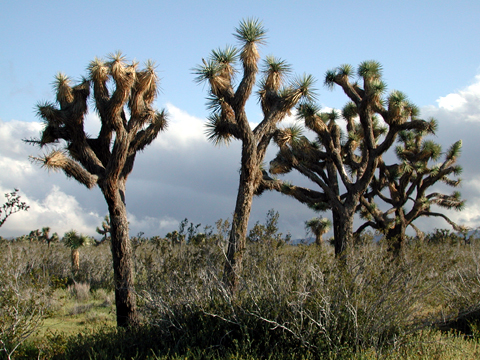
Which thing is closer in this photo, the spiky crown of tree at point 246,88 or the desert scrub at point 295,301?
the desert scrub at point 295,301

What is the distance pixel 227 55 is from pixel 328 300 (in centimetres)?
753

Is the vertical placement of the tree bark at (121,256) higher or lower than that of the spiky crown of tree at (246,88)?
lower

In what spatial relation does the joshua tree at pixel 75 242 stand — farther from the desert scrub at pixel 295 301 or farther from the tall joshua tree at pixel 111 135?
the desert scrub at pixel 295 301

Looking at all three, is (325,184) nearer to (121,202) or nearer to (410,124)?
(410,124)

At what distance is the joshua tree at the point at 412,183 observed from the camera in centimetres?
1730

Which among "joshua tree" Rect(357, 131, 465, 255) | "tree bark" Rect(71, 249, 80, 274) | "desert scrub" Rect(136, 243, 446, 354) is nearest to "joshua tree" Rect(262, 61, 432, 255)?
"joshua tree" Rect(357, 131, 465, 255)

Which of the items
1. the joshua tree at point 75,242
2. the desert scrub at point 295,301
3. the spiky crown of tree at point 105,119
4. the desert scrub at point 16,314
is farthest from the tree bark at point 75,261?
the desert scrub at point 295,301

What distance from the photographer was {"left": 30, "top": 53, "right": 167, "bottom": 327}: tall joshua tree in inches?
350

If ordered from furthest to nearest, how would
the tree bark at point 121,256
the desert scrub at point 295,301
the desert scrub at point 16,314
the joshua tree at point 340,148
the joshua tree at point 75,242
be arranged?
the joshua tree at point 75,242, the joshua tree at point 340,148, the tree bark at point 121,256, the desert scrub at point 16,314, the desert scrub at point 295,301

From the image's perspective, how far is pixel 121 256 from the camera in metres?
9.12

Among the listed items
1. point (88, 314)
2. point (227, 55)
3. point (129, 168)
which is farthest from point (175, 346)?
point (227, 55)

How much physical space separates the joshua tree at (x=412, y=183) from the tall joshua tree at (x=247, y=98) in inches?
307

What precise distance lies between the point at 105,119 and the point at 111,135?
1.60ft

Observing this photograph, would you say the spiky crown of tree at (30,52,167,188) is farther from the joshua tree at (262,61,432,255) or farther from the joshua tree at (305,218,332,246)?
the joshua tree at (305,218,332,246)
